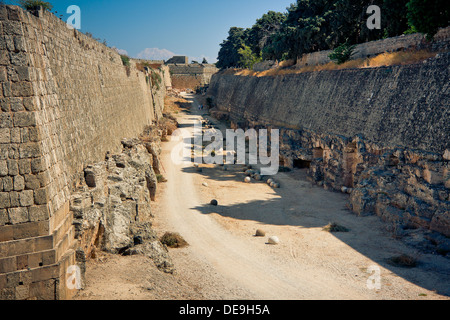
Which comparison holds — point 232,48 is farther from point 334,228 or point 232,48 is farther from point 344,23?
point 334,228

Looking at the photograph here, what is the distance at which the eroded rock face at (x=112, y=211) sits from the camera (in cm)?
Answer: 889

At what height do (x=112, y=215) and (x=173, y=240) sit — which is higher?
(x=112, y=215)

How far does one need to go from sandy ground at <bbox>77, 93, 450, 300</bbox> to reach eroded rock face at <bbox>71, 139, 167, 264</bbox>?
23.0 inches

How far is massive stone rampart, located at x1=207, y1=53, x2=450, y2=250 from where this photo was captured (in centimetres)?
1351

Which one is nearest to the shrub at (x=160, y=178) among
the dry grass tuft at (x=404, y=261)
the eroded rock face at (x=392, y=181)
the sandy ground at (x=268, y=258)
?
the sandy ground at (x=268, y=258)

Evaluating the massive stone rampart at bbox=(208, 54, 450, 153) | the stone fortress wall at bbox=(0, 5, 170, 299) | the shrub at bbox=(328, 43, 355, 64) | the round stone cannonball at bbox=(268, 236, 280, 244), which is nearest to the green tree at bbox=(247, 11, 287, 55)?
the massive stone rampart at bbox=(208, 54, 450, 153)

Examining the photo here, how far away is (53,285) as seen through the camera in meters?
7.08

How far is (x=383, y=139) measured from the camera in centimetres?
1711

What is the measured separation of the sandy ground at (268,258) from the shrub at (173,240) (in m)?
0.37

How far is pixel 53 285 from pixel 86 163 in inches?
182

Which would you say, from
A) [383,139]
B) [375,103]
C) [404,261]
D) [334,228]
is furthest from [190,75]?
[404,261]

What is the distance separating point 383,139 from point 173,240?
10480 mm

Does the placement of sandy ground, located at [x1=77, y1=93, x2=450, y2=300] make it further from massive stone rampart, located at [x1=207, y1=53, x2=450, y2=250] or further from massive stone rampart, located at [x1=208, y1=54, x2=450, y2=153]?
massive stone rampart, located at [x1=208, y1=54, x2=450, y2=153]
